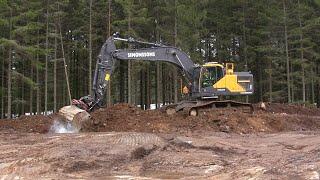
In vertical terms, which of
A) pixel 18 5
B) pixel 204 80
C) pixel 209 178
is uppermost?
pixel 18 5

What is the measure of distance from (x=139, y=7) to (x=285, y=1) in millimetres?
11429

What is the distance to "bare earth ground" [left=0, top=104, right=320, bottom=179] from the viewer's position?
31.5ft

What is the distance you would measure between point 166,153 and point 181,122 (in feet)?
23.4

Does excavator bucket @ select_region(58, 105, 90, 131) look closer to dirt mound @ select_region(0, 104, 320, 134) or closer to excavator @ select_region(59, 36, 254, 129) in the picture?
dirt mound @ select_region(0, 104, 320, 134)

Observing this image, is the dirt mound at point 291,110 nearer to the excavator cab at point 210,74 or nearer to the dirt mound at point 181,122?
the dirt mound at point 181,122

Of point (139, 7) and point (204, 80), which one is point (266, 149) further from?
point (139, 7)

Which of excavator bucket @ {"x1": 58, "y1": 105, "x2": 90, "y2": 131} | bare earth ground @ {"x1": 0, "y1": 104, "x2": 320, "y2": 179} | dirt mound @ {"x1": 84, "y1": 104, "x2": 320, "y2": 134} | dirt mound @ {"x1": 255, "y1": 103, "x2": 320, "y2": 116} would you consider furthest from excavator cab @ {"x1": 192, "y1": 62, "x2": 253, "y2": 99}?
excavator bucket @ {"x1": 58, "y1": 105, "x2": 90, "y2": 131}

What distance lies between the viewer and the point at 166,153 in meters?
12.1

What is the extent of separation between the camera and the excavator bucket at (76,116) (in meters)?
18.4

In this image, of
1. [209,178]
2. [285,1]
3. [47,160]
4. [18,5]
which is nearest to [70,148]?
[47,160]

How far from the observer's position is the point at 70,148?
12.4m

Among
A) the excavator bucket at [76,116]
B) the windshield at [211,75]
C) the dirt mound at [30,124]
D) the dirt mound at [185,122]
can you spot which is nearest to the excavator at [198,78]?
the windshield at [211,75]

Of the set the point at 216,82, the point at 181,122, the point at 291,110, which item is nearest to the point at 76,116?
the point at 181,122

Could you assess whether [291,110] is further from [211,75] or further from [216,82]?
[211,75]
